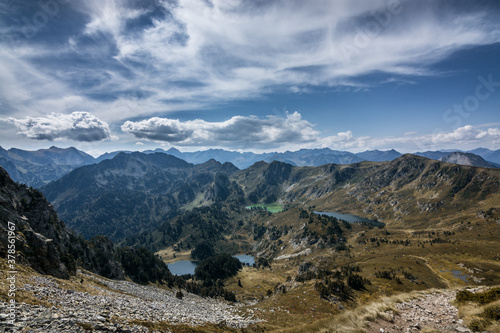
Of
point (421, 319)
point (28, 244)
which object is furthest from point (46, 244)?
point (421, 319)

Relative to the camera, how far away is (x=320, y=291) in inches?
2611

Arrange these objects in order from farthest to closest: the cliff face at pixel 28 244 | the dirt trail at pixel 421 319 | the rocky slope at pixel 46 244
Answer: the rocky slope at pixel 46 244, the cliff face at pixel 28 244, the dirt trail at pixel 421 319

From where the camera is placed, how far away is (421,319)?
22.3m

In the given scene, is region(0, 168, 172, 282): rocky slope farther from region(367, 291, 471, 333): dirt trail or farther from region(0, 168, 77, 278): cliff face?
region(367, 291, 471, 333): dirt trail

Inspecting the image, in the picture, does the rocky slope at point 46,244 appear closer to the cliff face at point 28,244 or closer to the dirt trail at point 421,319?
the cliff face at point 28,244

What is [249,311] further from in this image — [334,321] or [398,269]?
[398,269]

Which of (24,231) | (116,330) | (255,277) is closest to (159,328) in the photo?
(116,330)

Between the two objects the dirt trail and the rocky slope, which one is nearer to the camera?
the dirt trail

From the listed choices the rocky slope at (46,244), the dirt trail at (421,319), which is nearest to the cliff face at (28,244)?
the rocky slope at (46,244)

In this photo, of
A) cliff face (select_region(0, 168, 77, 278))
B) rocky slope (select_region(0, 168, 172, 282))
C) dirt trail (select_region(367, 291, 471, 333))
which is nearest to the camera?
dirt trail (select_region(367, 291, 471, 333))

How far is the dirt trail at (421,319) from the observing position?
65.3 ft

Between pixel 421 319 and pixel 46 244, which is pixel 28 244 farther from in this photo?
pixel 421 319

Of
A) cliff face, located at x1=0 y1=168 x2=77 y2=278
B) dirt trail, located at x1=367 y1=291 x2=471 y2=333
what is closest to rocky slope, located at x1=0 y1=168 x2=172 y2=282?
cliff face, located at x1=0 y1=168 x2=77 y2=278

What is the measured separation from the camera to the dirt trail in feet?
65.3
